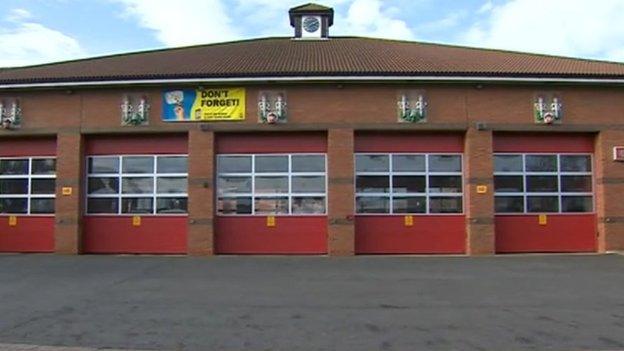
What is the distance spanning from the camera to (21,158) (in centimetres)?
1942

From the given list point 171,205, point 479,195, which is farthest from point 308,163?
point 479,195

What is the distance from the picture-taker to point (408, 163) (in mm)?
18406

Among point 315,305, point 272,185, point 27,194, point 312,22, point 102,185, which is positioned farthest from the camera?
point 312,22

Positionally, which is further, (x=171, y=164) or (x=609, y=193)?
(x=171, y=164)

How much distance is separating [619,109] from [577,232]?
13.2 ft

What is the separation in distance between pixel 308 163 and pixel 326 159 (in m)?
0.59

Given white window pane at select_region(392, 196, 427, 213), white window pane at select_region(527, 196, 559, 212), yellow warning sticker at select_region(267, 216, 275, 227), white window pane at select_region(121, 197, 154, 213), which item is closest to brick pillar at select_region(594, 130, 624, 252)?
white window pane at select_region(527, 196, 559, 212)

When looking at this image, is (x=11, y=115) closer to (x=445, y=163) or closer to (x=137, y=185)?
(x=137, y=185)

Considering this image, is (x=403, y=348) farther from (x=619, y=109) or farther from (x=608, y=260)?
(x=619, y=109)

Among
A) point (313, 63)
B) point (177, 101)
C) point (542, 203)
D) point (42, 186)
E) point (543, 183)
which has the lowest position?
point (542, 203)

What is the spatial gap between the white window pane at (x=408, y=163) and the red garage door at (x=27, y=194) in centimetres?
1080

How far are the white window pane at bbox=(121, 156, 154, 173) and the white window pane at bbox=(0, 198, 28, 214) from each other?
11.6 feet

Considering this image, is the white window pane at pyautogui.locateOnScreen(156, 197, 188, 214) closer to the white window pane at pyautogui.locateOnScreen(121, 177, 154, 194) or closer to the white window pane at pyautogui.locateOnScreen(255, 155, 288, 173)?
the white window pane at pyautogui.locateOnScreen(121, 177, 154, 194)

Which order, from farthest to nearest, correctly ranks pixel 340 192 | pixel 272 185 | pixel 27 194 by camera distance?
pixel 27 194 < pixel 272 185 < pixel 340 192
